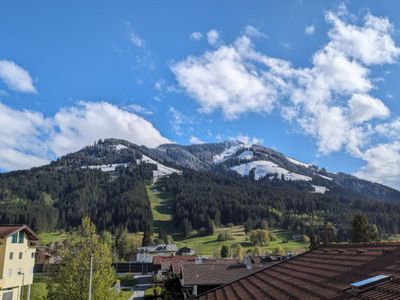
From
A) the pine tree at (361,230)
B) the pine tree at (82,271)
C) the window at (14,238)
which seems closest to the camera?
the pine tree at (82,271)

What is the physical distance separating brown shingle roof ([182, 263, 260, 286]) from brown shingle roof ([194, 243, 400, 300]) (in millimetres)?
20032

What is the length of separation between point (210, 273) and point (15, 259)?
71.8 feet

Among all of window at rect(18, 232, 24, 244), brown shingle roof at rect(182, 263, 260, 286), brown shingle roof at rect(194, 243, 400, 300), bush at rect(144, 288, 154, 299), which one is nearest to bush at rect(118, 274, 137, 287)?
bush at rect(144, 288, 154, 299)

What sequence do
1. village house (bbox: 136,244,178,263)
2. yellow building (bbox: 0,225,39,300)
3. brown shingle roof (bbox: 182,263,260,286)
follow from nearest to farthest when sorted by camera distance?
brown shingle roof (bbox: 182,263,260,286)
yellow building (bbox: 0,225,39,300)
village house (bbox: 136,244,178,263)

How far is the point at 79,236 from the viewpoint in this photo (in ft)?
108

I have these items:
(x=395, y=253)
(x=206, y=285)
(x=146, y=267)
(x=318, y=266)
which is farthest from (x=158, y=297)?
(x=146, y=267)

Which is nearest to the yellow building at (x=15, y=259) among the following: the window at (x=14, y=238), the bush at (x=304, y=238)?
the window at (x=14, y=238)

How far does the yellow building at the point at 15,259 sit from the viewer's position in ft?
140

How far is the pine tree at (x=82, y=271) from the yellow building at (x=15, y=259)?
511 inches

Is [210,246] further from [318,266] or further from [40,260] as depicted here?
[318,266]

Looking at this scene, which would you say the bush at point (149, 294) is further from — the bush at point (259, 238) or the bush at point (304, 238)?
the bush at point (304, 238)

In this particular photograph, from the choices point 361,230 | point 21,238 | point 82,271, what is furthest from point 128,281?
point 82,271

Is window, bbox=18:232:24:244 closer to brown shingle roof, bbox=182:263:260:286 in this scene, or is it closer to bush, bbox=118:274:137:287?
brown shingle roof, bbox=182:263:260:286

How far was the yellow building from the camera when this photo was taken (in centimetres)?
4256
